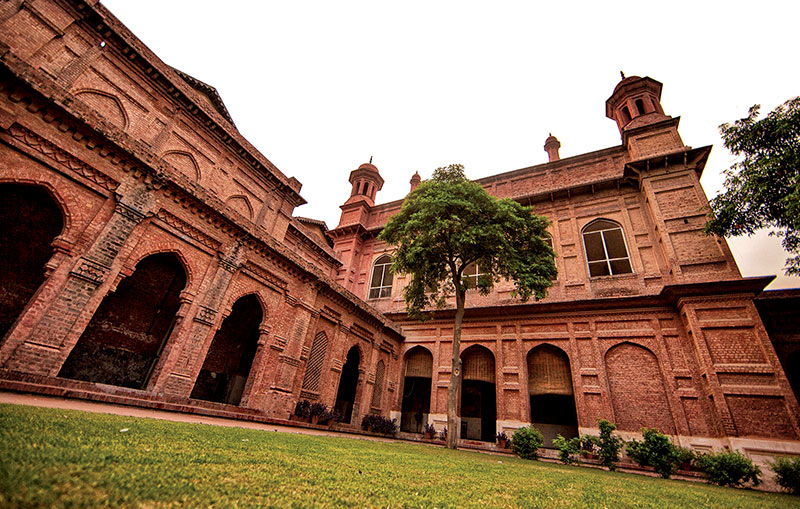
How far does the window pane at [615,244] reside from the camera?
15.4 meters

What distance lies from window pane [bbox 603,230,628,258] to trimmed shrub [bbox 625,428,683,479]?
835cm

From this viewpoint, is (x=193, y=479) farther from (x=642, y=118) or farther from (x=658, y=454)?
(x=642, y=118)

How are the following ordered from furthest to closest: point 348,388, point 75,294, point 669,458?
point 348,388 < point 669,458 < point 75,294

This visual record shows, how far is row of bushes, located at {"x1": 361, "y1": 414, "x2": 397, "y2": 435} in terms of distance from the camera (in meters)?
13.7

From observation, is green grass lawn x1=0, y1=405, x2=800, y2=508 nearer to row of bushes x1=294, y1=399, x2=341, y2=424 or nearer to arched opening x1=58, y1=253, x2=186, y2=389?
row of bushes x1=294, y1=399, x2=341, y2=424

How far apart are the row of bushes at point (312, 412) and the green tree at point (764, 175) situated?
14702mm

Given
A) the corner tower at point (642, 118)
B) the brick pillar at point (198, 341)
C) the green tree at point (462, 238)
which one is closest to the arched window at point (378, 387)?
the green tree at point (462, 238)

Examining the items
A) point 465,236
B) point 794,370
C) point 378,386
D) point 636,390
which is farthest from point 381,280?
point 794,370

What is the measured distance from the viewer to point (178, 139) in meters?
12.5

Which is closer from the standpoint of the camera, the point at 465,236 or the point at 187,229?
the point at 187,229

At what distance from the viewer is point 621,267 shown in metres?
15.0

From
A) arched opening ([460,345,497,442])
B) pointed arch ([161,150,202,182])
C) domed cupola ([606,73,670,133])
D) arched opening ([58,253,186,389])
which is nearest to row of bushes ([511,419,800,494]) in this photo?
arched opening ([460,345,497,442])

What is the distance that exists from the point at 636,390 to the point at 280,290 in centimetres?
1342

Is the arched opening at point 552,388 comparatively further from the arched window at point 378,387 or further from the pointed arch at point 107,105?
the pointed arch at point 107,105
